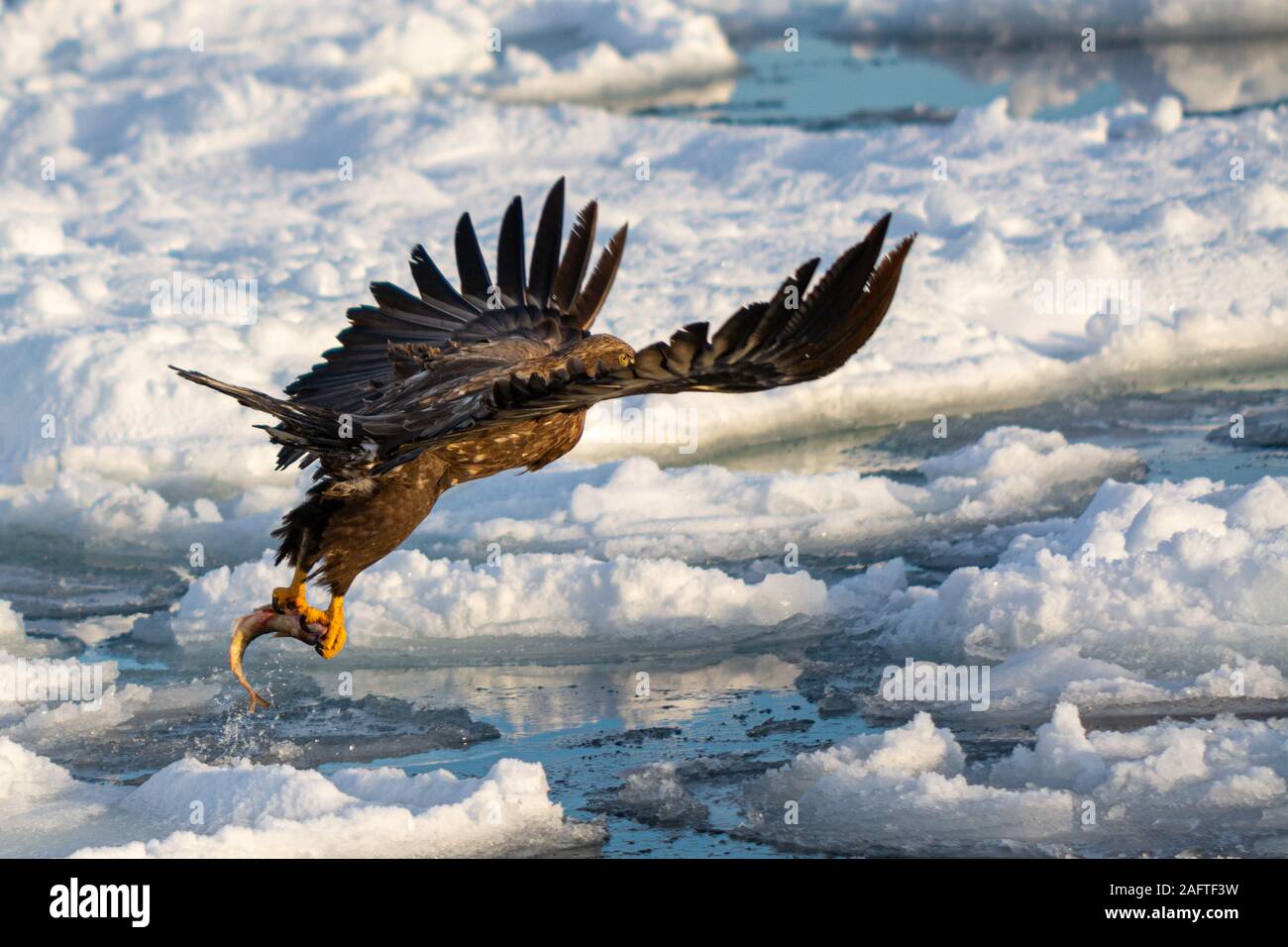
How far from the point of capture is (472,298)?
642cm

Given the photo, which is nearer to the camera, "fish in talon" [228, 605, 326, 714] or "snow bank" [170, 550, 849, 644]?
"fish in talon" [228, 605, 326, 714]

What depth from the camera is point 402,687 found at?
7684 mm

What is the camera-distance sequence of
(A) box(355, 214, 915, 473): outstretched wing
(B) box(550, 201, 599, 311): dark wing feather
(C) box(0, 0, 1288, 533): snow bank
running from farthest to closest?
(C) box(0, 0, 1288, 533): snow bank, (B) box(550, 201, 599, 311): dark wing feather, (A) box(355, 214, 915, 473): outstretched wing

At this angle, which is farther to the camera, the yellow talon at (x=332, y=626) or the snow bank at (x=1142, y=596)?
the snow bank at (x=1142, y=596)

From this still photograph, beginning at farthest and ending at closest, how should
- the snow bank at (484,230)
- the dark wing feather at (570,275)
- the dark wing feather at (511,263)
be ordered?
the snow bank at (484,230), the dark wing feather at (511,263), the dark wing feather at (570,275)

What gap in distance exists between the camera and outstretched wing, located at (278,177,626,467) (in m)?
6.08

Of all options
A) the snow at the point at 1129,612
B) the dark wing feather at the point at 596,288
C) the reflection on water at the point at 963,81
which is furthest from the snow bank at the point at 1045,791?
the reflection on water at the point at 963,81

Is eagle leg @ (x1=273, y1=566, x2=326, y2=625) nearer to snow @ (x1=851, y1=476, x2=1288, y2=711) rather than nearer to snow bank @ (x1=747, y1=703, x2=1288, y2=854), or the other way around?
snow bank @ (x1=747, y1=703, x2=1288, y2=854)

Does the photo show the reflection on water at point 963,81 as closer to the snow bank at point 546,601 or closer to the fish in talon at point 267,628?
the snow bank at point 546,601

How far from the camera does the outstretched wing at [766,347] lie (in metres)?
4.03

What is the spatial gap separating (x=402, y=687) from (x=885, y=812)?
7.68 feet

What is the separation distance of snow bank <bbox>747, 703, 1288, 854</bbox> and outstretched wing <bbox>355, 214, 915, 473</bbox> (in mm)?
2182

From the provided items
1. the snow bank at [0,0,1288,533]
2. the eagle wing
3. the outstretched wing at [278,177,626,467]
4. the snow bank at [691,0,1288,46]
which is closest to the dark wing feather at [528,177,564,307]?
the outstretched wing at [278,177,626,467]

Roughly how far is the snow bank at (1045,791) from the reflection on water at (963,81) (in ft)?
39.9
